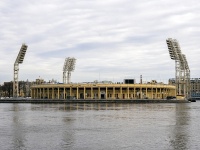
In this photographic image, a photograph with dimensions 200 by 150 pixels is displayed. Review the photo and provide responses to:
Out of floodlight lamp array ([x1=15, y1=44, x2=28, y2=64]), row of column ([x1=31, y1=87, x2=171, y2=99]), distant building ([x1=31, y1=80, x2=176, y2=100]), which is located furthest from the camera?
floodlight lamp array ([x1=15, y1=44, x2=28, y2=64])

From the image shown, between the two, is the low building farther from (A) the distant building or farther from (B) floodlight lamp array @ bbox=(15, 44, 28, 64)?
(B) floodlight lamp array @ bbox=(15, 44, 28, 64)

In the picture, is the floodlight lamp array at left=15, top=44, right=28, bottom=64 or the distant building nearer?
the distant building

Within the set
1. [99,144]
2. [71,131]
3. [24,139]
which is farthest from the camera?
[71,131]

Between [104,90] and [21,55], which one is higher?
[21,55]

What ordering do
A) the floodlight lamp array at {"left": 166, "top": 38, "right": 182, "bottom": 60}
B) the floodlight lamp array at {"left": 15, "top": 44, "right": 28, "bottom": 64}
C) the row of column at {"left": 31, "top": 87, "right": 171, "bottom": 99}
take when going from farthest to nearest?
the floodlight lamp array at {"left": 15, "top": 44, "right": 28, "bottom": 64}, the floodlight lamp array at {"left": 166, "top": 38, "right": 182, "bottom": 60}, the row of column at {"left": 31, "top": 87, "right": 171, "bottom": 99}

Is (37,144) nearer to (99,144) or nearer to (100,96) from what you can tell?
(99,144)

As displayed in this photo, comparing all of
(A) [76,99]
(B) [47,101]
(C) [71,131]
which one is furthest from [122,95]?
(C) [71,131]

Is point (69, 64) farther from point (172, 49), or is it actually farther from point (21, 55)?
point (172, 49)

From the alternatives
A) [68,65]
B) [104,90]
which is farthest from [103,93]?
[68,65]

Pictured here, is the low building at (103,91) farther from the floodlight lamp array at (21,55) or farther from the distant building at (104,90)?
the floodlight lamp array at (21,55)

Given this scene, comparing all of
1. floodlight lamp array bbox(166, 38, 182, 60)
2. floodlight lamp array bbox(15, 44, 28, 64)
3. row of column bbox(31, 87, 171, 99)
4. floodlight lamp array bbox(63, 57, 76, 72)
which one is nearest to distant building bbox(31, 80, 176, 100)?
row of column bbox(31, 87, 171, 99)

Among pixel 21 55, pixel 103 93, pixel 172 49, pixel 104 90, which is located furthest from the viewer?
pixel 21 55

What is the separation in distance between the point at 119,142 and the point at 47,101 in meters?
108

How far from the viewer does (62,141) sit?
26.5m
